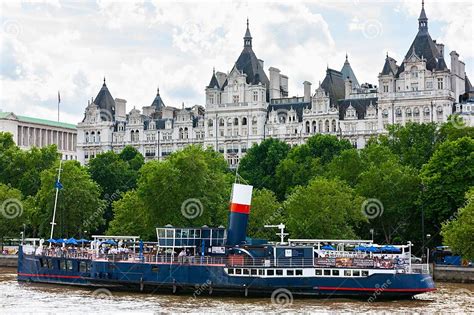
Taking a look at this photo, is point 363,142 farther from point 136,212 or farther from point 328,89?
point 136,212

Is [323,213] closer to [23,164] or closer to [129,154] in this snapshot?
[23,164]

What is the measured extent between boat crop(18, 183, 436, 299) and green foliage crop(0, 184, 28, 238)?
117 feet

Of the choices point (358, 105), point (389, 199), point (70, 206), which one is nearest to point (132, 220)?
point (70, 206)

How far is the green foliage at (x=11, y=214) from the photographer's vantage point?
312ft

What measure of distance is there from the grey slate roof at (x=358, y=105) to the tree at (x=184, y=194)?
44611 millimetres

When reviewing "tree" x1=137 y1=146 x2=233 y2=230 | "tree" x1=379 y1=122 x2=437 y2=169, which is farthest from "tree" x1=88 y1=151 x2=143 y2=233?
"tree" x1=137 y1=146 x2=233 y2=230

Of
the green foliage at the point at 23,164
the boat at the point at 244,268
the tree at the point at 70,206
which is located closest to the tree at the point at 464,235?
the boat at the point at 244,268

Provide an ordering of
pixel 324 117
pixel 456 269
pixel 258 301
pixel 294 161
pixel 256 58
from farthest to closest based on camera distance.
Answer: pixel 256 58
pixel 324 117
pixel 294 161
pixel 456 269
pixel 258 301

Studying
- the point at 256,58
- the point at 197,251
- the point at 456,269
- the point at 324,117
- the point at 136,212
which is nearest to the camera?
the point at 197,251

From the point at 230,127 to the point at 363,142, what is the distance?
64.6 feet

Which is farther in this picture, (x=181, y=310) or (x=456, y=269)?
(x=456, y=269)

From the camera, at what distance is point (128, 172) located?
119688mm

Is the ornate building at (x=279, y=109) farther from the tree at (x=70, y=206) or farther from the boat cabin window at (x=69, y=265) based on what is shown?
the boat cabin window at (x=69, y=265)

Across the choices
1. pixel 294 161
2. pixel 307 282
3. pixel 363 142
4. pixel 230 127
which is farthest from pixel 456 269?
pixel 230 127
